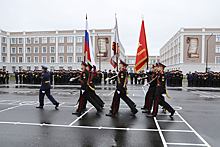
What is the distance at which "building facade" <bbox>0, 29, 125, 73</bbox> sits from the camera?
50969 millimetres

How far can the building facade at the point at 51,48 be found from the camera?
51.0 m

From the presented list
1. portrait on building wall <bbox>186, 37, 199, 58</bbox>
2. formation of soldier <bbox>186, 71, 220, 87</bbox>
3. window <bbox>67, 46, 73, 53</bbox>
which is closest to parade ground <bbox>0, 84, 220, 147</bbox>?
formation of soldier <bbox>186, 71, 220, 87</bbox>

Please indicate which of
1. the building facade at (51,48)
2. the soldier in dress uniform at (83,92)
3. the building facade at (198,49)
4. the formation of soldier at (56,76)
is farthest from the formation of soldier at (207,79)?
the building facade at (51,48)

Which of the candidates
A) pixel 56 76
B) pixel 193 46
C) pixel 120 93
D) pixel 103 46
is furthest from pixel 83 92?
pixel 193 46

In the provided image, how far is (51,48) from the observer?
54312 mm

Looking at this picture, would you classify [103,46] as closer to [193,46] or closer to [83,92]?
[193,46]

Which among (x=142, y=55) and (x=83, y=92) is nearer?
(x=83, y=92)

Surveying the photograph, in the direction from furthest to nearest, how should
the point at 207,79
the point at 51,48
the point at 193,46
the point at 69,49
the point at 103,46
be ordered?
the point at 51,48, the point at 69,49, the point at 103,46, the point at 193,46, the point at 207,79

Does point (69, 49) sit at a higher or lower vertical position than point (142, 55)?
higher

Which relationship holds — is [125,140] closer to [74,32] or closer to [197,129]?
[197,129]

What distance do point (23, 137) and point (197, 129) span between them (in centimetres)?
492

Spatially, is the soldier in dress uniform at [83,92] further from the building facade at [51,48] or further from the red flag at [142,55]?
the building facade at [51,48]

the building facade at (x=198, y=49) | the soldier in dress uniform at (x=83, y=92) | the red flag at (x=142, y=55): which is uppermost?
the building facade at (x=198, y=49)

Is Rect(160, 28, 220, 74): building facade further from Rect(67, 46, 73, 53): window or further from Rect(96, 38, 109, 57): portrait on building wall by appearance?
Rect(67, 46, 73, 53): window
